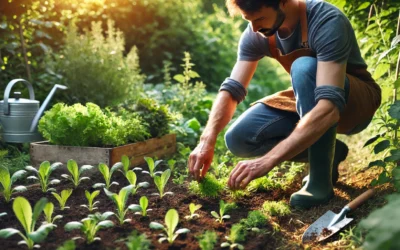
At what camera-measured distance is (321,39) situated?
9.10 feet

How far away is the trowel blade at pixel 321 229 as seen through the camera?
239 cm

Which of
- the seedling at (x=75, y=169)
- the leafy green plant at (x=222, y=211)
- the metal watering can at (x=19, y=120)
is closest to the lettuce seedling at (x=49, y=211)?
the seedling at (x=75, y=169)

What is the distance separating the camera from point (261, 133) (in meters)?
3.20

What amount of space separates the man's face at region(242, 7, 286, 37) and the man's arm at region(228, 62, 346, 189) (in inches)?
13.4

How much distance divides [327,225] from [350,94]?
0.84 m

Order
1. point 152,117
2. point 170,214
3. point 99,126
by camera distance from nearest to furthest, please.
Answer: point 170,214, point 99,126, point 152,117

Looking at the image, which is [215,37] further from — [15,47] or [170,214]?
[170,214]

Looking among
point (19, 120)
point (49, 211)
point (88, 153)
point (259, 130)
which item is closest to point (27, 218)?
point (49, 211)

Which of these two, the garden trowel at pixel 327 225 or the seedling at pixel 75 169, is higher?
the seedling at pixel 75 169

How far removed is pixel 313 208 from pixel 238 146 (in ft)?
2.06

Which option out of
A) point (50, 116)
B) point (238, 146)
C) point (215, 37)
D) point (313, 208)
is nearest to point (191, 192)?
point (238, 146)

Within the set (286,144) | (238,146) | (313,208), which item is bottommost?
(313,208)

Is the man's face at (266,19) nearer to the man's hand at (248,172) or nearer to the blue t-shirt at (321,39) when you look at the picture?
the blue t-shirt at (321,39)

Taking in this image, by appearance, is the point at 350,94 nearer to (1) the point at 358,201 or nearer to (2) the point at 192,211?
(1) the point at 358,201
